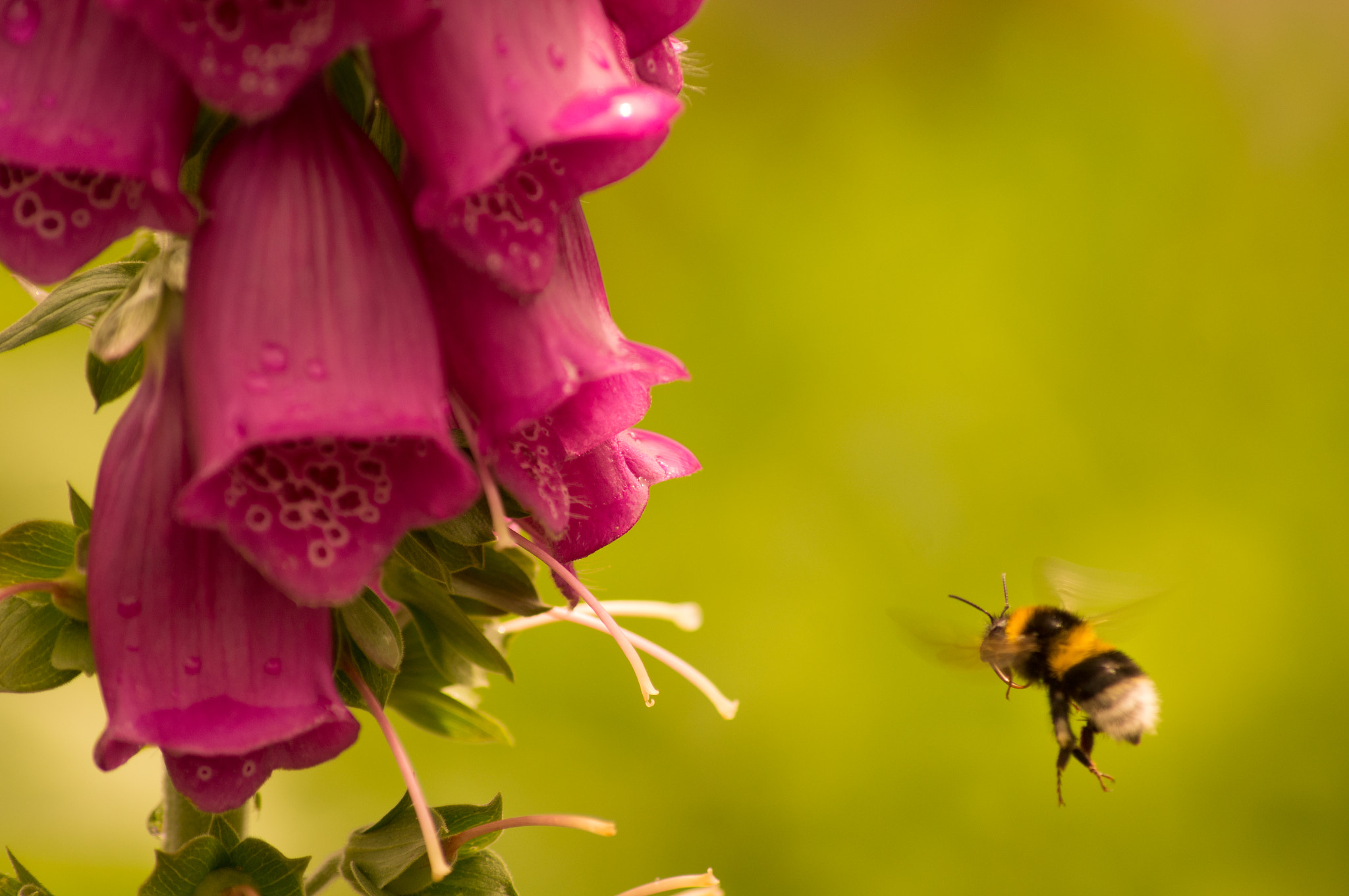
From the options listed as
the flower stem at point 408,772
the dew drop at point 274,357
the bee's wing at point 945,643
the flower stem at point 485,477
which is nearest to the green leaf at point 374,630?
the flower stem at point 408,772

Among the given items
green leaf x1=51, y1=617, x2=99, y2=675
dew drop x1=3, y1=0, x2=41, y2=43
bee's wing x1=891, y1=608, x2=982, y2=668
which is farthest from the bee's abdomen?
dew drop x1=3, y1=0, x2=41, y2=43

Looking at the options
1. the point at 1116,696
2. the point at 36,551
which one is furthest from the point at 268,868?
the point at 1116,696

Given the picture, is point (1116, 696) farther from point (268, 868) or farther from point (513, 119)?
point (513, 119)

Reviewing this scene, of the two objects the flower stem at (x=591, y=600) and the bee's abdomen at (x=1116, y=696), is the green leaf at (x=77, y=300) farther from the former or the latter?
the bee's abdomen at (x=1116, y=696)

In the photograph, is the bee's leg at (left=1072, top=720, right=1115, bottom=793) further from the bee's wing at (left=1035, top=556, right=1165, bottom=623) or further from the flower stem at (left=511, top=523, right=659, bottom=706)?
the flower stem at (left=511, top=523, right=659, bottom=706)

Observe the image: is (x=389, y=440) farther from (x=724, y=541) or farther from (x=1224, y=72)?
(x=1224, y=72)

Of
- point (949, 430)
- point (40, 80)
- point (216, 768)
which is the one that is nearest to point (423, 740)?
point (949, 430)

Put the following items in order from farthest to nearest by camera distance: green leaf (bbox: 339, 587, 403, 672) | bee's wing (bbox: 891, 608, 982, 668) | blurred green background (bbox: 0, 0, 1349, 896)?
blurred green background (bbox: 0, 0, 1349, 896)
bee's wing (bbox: 891, 608, 982, 668)
green leaf (bbox: 339, 587, 403, 672)
